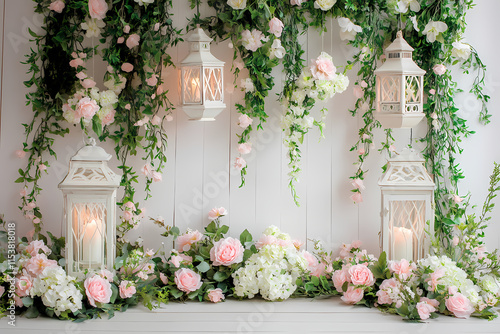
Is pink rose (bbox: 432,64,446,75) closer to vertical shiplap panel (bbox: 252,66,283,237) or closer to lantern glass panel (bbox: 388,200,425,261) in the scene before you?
lantern glass panel (bbox: 388,200,425,261)

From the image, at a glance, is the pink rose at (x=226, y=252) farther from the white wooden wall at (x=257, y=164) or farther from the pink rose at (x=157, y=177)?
the pink rose at (x=157, y=177)

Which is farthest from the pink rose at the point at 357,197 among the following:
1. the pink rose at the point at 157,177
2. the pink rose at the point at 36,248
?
the pink rose at the point at 36,248

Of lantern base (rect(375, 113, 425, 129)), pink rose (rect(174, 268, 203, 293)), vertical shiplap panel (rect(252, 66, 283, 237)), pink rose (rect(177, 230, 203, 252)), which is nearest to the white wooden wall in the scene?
vertical shiplap panel (rect(252, 66, 283, 237))

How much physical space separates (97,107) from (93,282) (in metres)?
0.73

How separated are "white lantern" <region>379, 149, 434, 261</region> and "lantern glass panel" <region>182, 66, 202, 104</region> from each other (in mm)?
864

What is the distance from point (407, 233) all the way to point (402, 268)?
203 millimetres

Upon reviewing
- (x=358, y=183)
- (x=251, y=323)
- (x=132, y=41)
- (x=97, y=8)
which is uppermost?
(x=97, y=8)

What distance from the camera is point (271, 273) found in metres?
2.52

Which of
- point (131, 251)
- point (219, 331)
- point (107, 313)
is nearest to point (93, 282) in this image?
point (107, 313)

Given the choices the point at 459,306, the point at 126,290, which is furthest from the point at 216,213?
the point at 459,306

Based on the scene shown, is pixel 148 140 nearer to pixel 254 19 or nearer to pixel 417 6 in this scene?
pixel 254 19

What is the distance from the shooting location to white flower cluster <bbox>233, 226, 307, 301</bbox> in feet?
8.24

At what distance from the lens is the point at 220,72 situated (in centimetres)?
259

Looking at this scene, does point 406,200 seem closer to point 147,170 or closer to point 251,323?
point 251,323
